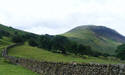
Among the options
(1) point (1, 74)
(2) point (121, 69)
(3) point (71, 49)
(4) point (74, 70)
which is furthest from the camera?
(3) point (71, 49)

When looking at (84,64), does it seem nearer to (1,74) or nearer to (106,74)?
(106,74)

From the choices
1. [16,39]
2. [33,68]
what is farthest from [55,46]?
[33,68]

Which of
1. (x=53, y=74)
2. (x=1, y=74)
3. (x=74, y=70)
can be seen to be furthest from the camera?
(x=1, y=74)

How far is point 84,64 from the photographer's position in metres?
12.8

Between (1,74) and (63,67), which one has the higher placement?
(63,67)

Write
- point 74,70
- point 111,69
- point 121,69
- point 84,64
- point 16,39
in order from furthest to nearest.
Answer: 1. point 16,39
2. point 74,70
3. point 84,64
4. point 111,69
5. point 121,69

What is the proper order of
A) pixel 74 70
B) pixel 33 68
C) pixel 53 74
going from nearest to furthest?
pixel 74 70, pixel 53 74, pixel 33 68

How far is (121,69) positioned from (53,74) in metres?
9.98

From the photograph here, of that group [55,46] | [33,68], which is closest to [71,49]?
[55,46]

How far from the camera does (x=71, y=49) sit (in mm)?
100750

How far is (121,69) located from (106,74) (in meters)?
1.45

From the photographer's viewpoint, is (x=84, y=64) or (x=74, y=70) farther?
(x=74, y=70)

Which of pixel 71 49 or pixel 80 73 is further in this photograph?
pixel 71 49

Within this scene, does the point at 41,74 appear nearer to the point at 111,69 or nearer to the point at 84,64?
the point at 84,64
